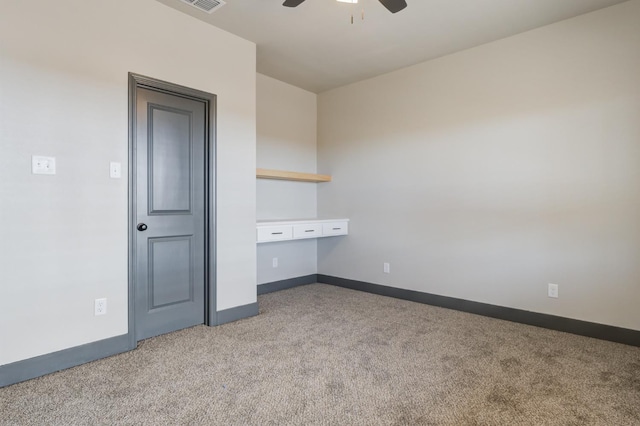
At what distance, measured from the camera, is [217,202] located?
3.13 m

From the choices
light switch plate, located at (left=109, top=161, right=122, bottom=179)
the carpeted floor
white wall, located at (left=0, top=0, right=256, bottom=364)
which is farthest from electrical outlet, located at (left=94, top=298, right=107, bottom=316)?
light switch plate, located at (left=109, top=161, right=122, bottom=179)

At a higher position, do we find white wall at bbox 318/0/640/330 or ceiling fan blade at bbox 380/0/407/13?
ceiling fan blade at bbox 380/0/407/13

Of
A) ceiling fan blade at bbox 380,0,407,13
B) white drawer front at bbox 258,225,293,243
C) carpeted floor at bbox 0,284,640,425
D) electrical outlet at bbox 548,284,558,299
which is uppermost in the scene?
ceiling fan blade at bbox 380,0,407,13

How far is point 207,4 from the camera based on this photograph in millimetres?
2709

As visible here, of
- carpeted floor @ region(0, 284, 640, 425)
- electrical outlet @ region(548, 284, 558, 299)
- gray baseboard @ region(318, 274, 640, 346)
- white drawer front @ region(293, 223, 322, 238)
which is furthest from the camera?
white drawer front @ region(293, 223, 322, 238)

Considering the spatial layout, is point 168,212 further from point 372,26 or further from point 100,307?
point 372,26

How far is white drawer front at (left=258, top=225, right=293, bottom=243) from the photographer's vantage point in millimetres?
3627

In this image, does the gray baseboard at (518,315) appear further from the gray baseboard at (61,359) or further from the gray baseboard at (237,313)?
the gray baseboard at (61,359)

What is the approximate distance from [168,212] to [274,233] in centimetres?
121

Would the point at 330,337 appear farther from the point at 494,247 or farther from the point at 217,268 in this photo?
the point at 494,247

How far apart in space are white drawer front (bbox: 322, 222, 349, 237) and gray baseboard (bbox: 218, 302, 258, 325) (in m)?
1.37

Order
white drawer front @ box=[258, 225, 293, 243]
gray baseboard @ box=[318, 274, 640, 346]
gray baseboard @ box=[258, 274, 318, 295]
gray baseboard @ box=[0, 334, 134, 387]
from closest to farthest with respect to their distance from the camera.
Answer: gray baseboard @ box=[0, 334, 134, 387] → gray baseboard @ box=[318, 274, 640, 346] → white drawer front @ box=[258, 225, 293, 243] → gray baseboard @ box=[258, 274, 318, 295]

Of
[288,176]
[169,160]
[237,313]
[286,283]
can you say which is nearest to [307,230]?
[288,176]

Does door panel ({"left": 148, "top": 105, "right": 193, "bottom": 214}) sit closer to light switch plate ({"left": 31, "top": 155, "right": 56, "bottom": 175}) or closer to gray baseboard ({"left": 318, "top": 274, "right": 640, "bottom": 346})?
light switch plate ({"left": 31, "top": 155, "right": 56, "bottom": 175})
